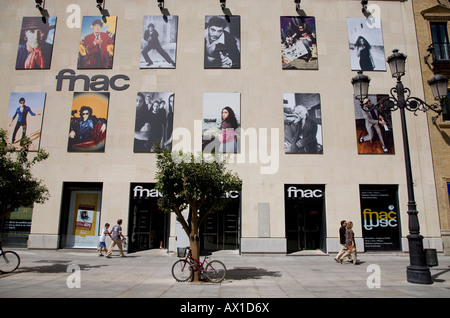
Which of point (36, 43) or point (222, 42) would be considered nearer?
point (222, 42)

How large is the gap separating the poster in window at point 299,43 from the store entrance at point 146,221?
1180cm

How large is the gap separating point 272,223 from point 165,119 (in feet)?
29.4

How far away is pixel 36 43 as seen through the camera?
63.1 ft

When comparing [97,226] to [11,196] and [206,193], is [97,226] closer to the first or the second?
[11,196]

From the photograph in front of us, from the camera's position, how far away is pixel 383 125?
18.3 metres

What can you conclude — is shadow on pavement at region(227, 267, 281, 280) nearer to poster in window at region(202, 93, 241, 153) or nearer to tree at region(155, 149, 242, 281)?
tree at region(155, 149, 242, 281)

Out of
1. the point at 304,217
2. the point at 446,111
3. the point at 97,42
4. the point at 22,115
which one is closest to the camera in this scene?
the point at 304,217

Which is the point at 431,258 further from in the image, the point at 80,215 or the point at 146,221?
the point at 80,215

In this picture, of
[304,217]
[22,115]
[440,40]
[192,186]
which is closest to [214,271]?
[192,186]

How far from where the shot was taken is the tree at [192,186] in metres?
10.2

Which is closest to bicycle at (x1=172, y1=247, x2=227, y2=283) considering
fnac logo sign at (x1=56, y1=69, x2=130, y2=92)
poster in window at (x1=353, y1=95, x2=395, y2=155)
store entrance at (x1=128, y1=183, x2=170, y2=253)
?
store entrance at (x1=128, y1=183, x2=170, y2=253)

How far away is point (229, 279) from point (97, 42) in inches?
666

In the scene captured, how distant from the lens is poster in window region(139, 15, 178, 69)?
61.9 feet

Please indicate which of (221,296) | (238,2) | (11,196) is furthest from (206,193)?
(238,2)
